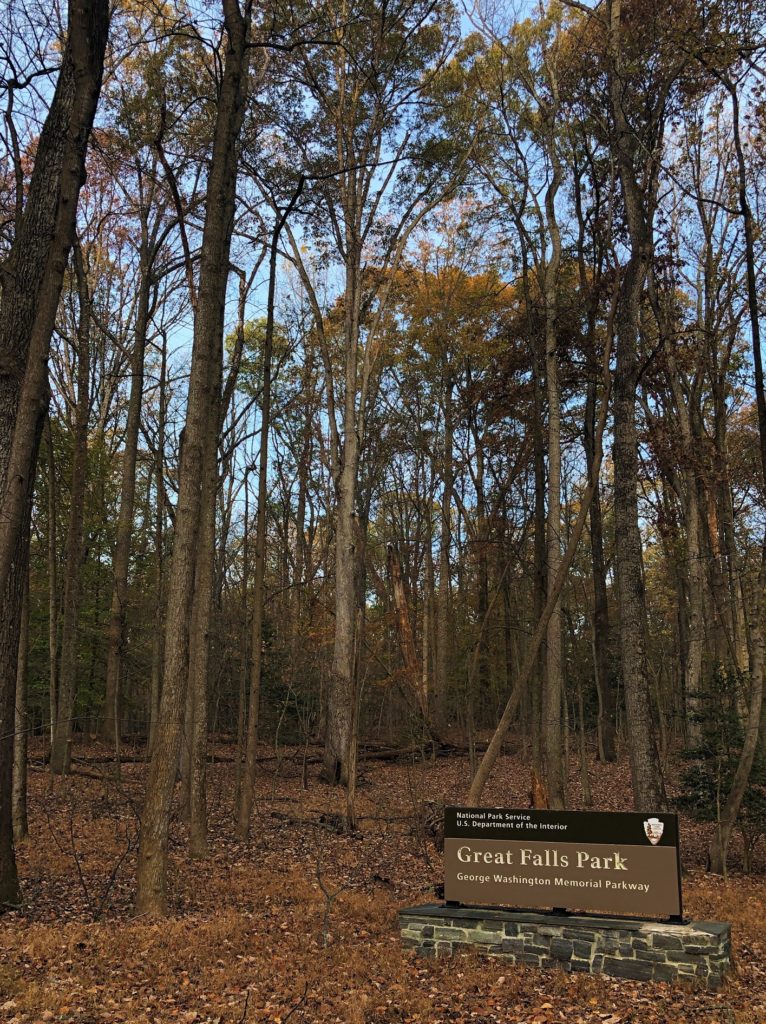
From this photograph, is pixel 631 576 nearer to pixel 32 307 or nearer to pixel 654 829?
pixel 654 829

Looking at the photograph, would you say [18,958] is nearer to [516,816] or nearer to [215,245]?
[516,816]

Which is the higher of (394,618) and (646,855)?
(394,618)

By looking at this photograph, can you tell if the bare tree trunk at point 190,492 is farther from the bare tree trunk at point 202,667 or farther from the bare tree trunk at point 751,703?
the bare tree trunk at point 751,703

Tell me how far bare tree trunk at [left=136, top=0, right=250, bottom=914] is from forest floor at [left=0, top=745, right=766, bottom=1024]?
0.51 metres

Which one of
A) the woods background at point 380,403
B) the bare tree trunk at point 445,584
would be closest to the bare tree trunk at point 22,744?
the woods background at point 380,403

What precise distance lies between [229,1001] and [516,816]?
2941mm

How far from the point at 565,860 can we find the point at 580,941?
636 mm

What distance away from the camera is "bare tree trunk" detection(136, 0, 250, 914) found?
6.61 meters

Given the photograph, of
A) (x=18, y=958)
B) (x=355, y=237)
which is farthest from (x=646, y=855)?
(x=355, y=237)

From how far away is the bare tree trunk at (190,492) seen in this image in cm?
661

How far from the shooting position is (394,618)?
2056 centimetres

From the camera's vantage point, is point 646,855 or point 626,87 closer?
point 646,855

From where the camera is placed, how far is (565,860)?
21.2 feet

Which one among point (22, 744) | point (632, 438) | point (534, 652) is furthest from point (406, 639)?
point (22, 744)
